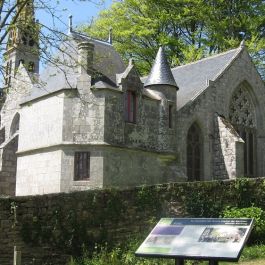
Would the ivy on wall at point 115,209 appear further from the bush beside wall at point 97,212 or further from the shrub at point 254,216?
the shrub at point 254,216

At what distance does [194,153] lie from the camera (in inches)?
805

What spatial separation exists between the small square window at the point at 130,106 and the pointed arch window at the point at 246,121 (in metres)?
6.33

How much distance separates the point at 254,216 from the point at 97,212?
163 inches

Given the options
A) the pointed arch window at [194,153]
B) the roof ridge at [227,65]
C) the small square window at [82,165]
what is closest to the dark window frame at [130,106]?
the small square window at [82,165]

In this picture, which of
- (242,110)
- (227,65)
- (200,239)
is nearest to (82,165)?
(227,65)

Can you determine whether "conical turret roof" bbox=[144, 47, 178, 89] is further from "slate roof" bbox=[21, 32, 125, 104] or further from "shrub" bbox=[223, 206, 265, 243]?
"shrub" bbox=[223, 206, 265, 243]

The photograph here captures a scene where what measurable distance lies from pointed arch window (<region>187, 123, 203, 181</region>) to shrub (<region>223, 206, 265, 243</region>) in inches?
267

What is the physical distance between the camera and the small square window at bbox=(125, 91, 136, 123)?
17672mm

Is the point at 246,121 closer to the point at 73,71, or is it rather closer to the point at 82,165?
the point at 73,71

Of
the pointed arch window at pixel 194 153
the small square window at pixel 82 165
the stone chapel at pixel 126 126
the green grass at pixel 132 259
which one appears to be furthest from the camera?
the pointed arch window at pixel 194 153

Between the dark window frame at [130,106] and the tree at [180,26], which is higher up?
the tree at [180,26]

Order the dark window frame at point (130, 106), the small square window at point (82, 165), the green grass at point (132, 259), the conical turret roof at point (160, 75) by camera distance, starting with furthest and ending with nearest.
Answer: the conical turret roof at point (160, 75)
the dark window frame at point (130, 106)
the small square window at point (82, 165)
the green grass at point (132, 259)

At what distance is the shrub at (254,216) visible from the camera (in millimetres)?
12641

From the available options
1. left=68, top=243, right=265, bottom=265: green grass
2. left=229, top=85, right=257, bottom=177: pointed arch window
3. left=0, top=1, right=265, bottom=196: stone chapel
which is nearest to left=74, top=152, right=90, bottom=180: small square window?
left=0, top=1, right=265, bottom=196: stone chapel
